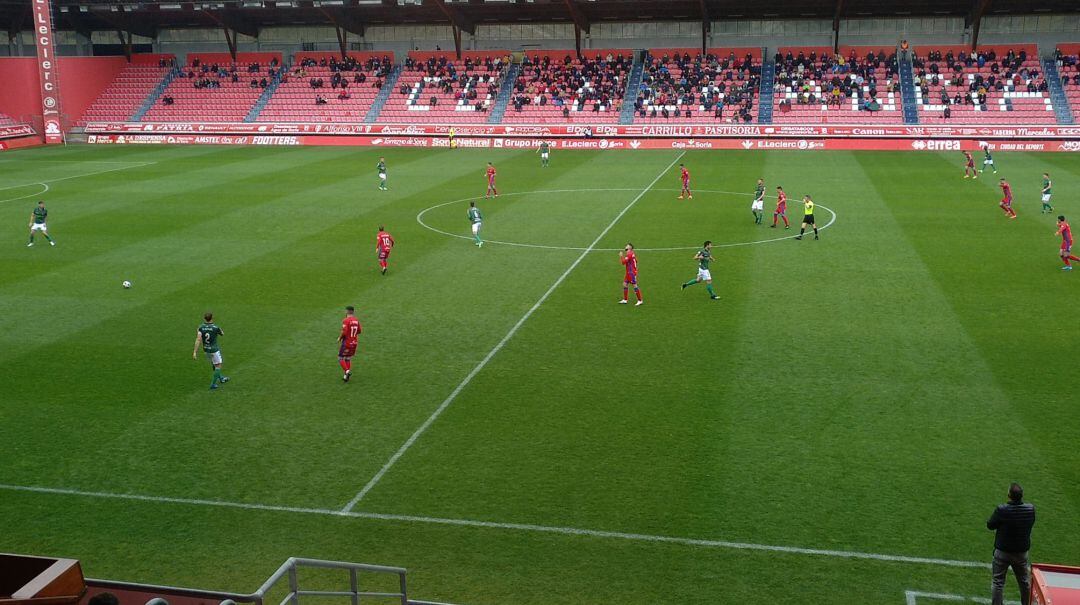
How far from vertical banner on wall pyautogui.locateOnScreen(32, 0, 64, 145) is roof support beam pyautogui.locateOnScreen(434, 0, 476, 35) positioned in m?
28.6

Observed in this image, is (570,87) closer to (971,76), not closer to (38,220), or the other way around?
(971,76)

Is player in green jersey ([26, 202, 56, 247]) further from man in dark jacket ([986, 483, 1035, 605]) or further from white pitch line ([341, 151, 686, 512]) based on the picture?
man in dark jacket ([986, 483, 1035, 605])

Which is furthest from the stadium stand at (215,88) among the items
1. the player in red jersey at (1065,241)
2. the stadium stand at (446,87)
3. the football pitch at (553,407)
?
the player in red jersey at (1065,241)

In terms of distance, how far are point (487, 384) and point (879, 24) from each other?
64.0 meters

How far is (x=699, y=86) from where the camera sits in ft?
230

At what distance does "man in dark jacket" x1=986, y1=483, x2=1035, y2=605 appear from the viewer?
402 inches

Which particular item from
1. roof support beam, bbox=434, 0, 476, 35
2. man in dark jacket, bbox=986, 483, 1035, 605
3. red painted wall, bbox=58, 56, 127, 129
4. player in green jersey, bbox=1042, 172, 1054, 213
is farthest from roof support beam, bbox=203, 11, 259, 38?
man in dark jacket, bbox=986, 483, 1035, 605

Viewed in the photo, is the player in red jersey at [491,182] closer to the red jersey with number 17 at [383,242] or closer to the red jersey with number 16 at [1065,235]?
the red jersey with number 17 at [383,242]

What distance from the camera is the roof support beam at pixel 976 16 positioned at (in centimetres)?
6316

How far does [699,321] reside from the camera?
22.0 m

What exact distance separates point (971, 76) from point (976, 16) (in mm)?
4268

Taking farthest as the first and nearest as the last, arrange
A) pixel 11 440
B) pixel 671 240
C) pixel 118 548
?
pixel 671 240 → pixel 11 440 → pixel 118 548

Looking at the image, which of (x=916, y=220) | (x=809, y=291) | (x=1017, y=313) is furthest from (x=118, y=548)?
(x=916, y=220)

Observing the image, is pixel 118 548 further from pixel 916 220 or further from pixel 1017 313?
pixel 916 220
